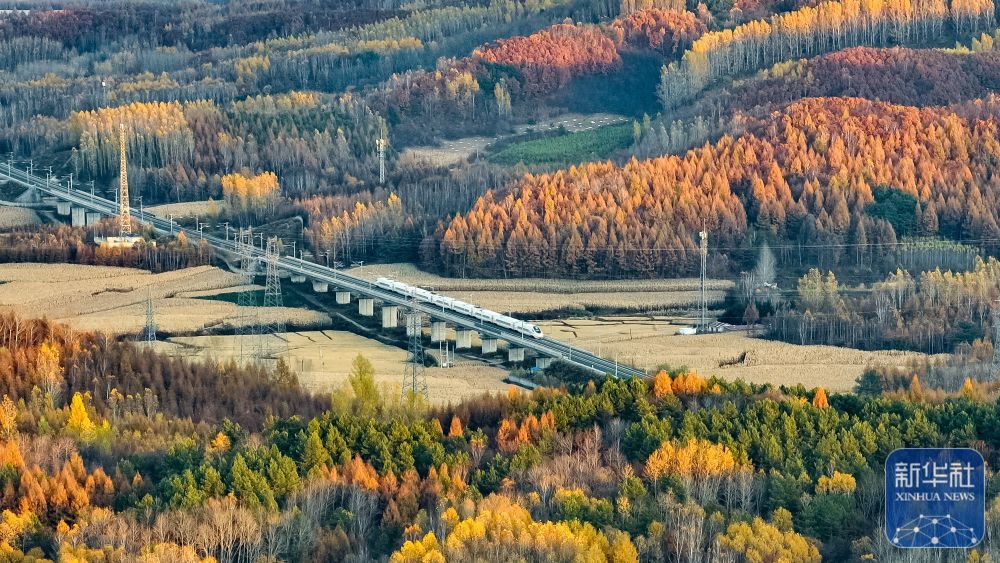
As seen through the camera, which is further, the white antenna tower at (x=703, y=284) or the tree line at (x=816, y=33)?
the tree line at (x=816, y=33)

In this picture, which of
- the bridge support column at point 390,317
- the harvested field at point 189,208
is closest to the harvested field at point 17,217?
the harvested field at point 189,208

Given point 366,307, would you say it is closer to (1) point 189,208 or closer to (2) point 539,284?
(2) point 539,284

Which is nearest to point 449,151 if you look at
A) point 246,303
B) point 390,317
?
point 246,303

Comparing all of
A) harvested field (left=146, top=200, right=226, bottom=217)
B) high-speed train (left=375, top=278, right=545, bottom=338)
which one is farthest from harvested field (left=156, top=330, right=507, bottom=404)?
harvested field (left=146, top=200, right=226, bottom=217)

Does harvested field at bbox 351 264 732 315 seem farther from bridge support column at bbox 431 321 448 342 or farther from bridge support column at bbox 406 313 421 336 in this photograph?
bridge support column at bbox 431 321 448 342

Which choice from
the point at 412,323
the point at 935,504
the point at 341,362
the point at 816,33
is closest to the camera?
the point at 935,504

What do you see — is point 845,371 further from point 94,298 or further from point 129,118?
point 129,118

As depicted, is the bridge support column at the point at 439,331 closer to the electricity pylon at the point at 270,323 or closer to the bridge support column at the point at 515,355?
the bridge support column at the point at 515,355

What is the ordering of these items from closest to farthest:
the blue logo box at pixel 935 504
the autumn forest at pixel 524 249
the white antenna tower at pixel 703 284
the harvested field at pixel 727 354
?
the blue logo box at pixel 935 504, the autumn forest at pixel 524 249, the harvested field at pixel 727 354, the white antenna tower at pixel 703 284
